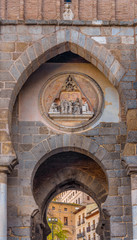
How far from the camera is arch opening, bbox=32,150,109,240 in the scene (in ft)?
60.7

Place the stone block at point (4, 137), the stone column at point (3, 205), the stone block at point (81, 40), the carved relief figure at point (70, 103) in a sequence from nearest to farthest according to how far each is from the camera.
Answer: the stone column at point (3, 205) → the stone block at point (4, 137) → the stone block at point (81, 40) → the carved relief figure at point (70, 103)

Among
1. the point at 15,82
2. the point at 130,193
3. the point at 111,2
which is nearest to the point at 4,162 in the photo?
the point at 15,82

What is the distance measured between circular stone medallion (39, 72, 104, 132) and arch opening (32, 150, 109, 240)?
7.29 feet

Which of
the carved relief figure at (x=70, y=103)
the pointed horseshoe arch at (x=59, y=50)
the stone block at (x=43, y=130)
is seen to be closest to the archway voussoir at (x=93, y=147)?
the carved relief figure at (x=70, y=103)

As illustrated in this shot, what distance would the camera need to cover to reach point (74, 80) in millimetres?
16828

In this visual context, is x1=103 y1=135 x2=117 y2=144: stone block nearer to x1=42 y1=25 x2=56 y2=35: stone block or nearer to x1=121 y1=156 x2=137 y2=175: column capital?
x1=121 y1=156 x2=137 y2=175: column capital

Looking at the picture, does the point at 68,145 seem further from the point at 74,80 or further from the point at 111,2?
the point at 111,2

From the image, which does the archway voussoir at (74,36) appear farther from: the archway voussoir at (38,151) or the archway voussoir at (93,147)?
the archway voussoir at (38,151)

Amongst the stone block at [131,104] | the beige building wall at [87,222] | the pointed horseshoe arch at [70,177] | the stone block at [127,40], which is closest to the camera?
the stone block at [131,104]

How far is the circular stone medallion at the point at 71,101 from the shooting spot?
16.4m

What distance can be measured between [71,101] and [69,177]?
3.31 metres

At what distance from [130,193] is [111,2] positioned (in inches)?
210

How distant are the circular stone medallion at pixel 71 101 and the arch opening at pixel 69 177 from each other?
222 cm

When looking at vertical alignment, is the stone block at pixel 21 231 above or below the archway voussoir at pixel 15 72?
below
